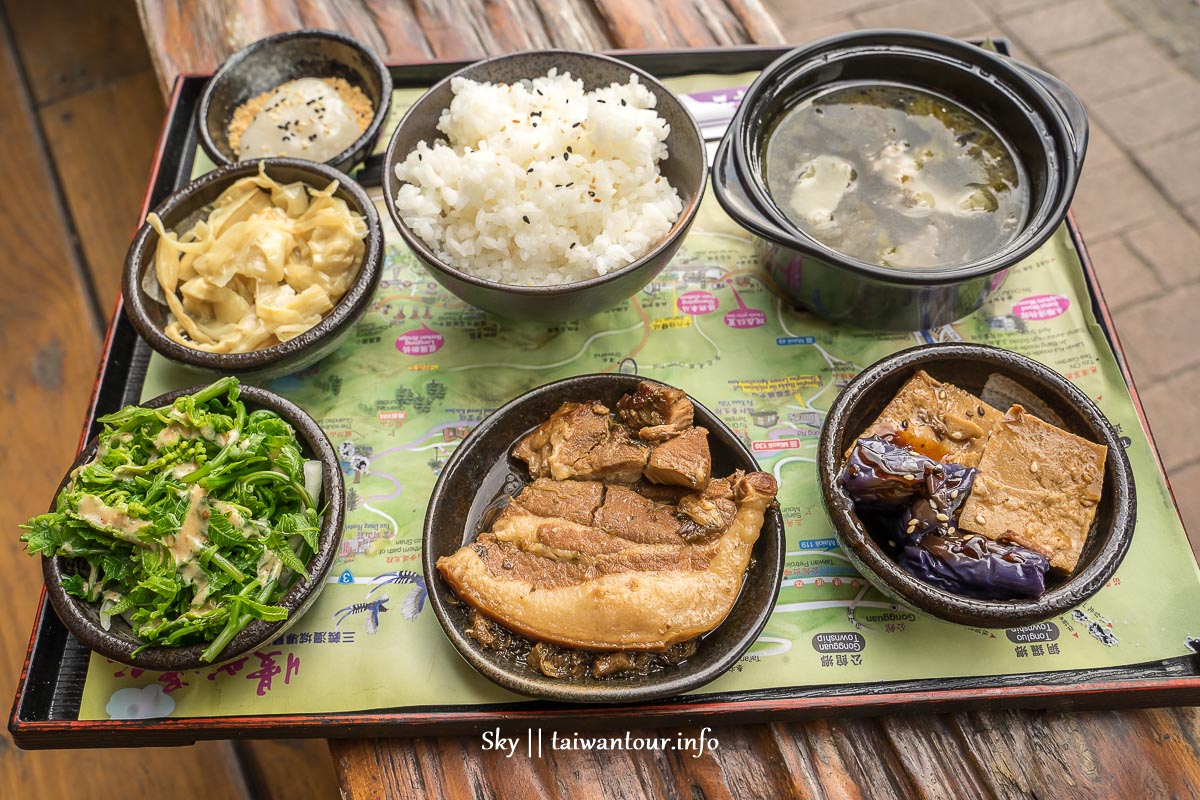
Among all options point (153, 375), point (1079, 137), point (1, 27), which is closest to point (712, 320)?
point (1079, 137)

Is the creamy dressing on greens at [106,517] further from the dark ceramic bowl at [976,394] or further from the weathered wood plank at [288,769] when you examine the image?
the dark ceramic bowl at [976,394]

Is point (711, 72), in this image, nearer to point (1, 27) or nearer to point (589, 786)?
point (589, 786)

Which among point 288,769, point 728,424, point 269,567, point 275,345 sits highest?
point 275,345

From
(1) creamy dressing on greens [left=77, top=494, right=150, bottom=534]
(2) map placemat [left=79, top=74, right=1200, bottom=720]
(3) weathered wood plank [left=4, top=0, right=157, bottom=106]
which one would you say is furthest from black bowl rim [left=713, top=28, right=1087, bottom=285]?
(3) weathered wood plank [left=4, top=0, right=157, bottom=106]

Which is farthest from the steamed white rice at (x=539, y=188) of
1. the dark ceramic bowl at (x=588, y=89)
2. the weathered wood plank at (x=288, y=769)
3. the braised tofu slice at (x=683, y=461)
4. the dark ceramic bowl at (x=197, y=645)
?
the weathered wood plank at (x=288, y=769)

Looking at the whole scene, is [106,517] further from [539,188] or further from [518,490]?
[539,188]

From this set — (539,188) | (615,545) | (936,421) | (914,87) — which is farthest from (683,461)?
(914,87)

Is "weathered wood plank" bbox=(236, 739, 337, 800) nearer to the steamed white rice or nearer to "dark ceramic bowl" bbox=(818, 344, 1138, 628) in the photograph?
the steamed white rice
